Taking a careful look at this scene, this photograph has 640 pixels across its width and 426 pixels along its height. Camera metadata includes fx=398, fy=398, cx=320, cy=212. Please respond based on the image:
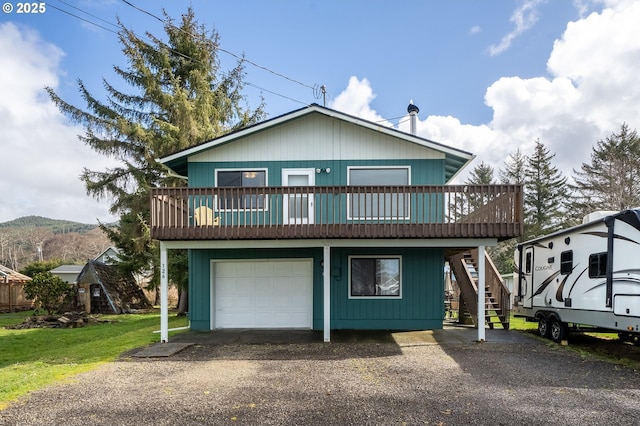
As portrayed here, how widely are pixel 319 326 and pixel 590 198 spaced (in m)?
29.6

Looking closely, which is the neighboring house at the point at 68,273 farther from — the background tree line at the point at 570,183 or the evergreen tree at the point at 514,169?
the evergreen tree at the point at 514,169

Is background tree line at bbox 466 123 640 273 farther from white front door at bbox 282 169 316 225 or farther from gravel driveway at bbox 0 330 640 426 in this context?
gravel driveway at bbox 0 330 640 426

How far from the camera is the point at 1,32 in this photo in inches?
507

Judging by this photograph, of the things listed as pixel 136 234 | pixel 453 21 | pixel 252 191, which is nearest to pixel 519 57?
pixel 453 21

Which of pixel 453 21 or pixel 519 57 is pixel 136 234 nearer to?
pixel 453 21

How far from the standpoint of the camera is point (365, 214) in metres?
9.48

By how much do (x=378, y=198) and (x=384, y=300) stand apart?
11.3ft

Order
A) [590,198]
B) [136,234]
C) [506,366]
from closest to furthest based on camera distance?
1. [506,366]
2. [136,234]
3. [590,198]

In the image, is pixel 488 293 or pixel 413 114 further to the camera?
pixel 413 114

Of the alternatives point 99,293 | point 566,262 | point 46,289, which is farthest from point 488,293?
point 46,289

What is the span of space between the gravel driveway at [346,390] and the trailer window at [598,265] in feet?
5.96

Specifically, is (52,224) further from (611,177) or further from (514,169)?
(611,177)

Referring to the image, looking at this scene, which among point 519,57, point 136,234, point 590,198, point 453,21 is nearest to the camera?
point 453,21

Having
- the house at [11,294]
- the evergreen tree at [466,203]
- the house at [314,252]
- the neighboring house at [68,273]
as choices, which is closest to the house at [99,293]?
the house at [11,294]
